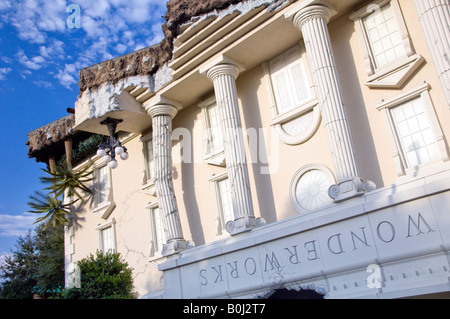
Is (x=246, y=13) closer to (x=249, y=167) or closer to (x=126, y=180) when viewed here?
(x=249, y=167)

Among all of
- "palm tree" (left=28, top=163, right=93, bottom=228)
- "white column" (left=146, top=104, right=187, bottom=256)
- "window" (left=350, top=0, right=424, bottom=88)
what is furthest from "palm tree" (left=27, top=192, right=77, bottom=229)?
"window" (left=350, top=0, right=424, bottom=88)

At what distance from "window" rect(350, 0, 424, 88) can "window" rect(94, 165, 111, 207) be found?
11817mm

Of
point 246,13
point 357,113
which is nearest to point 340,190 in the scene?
point 357,113

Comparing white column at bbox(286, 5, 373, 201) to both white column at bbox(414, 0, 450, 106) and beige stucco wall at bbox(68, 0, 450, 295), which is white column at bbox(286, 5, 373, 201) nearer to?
beige stucco wall at bbox(68, 0, 450, 295)

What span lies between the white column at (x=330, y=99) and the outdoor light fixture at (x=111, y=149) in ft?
22.6

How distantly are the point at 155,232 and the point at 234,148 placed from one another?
18.8ft

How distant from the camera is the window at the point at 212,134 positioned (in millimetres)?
14430

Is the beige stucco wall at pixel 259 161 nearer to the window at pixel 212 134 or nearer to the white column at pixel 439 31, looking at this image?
the window at pixel 212 134

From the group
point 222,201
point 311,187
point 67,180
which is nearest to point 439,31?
point 311,187

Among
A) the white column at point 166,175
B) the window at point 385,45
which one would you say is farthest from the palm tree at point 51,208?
the window at point 385,45

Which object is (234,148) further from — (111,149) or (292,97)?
(111,149)

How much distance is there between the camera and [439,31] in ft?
30.2

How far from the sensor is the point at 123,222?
17.7 m
